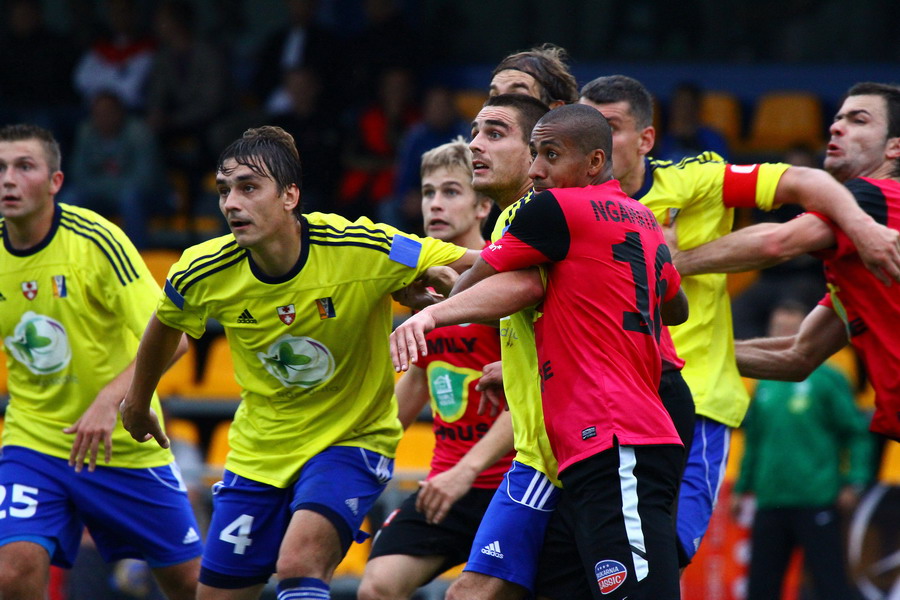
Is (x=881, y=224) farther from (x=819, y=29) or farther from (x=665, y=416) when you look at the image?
(x=819, y=29)

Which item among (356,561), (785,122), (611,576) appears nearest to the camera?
(611,576)

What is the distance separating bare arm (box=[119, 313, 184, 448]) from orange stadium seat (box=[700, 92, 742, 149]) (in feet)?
30.1

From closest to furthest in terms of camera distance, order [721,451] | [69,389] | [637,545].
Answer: [637,545] → [721,451] → [69,389]

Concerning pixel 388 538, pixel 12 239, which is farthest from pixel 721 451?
pixel 12 239

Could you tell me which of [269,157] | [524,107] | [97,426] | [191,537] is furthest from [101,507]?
[524,107]

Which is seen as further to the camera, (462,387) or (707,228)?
(462,387)

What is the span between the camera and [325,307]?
586 cm

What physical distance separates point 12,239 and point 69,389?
2.77 feet

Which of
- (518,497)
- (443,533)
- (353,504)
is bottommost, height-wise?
(443,533)

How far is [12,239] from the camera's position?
6816 millimetres

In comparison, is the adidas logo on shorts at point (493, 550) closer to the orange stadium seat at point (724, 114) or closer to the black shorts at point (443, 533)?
the black shorts at point (443, 533)

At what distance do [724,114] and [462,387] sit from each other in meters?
8.45

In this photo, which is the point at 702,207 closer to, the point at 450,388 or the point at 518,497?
the point at 450,388

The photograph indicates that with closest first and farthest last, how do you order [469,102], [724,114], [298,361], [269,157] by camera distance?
[269,157] < [298,361] < [724,114] < [469,102]
